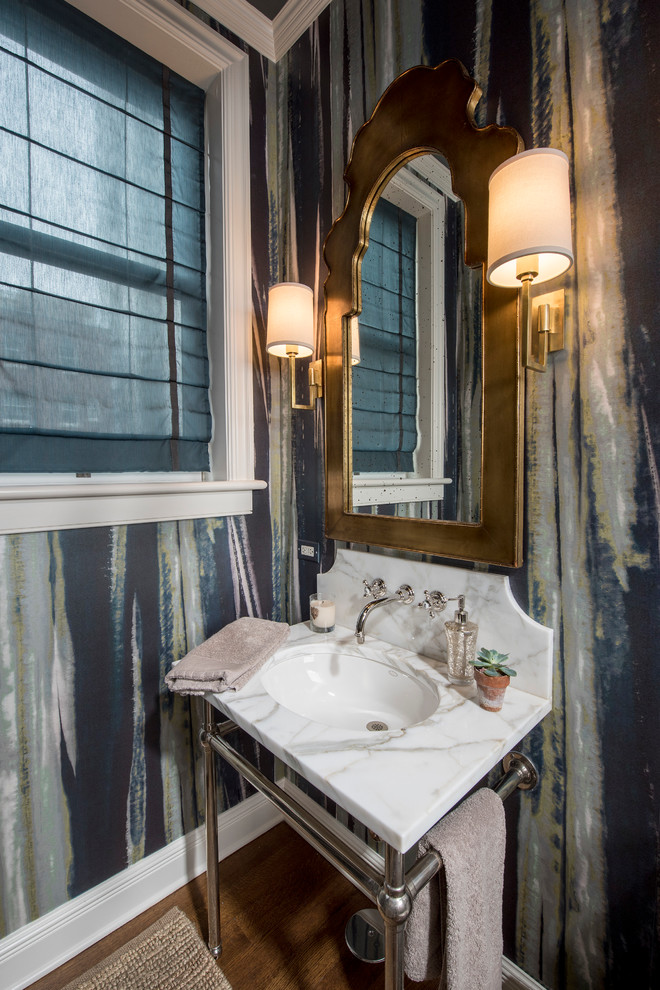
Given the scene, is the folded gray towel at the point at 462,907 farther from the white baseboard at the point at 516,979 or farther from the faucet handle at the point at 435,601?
the faucet handle at the point at 435,601

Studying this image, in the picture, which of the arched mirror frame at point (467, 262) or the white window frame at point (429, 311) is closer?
the arched mirror frame at point (467, 262)

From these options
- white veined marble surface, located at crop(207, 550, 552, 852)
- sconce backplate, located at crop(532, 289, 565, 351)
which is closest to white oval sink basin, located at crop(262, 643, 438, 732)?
white veined marble surface, located at crop(207, 550, 552, 852)

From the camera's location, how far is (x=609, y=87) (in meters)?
0.83

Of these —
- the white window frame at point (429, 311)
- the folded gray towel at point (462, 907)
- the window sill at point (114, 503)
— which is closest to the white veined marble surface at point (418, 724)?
the folded gray towel at point (462, 907)

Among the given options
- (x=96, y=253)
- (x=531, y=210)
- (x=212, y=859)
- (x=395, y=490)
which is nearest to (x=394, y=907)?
(x=212, y=859)

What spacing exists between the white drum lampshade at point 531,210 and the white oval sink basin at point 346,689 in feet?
2.93

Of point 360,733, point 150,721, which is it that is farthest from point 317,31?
point 150,721

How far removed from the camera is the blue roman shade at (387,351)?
120 centimetres

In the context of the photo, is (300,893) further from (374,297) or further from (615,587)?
(374,297)

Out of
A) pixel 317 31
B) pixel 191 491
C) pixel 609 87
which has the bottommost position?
pixel 191 491

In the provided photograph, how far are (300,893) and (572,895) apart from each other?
2.73ft

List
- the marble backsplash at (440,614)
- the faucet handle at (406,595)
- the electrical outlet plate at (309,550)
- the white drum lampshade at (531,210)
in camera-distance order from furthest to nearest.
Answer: the electrical outlet plate at (309,550)
the faucet handle at (406,595)
the marble backsplash at (440,614)
the white drum lampshade at (531,210)

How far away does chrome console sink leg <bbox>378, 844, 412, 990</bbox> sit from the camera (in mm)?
688

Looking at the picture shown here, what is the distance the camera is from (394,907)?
69 centimetres
